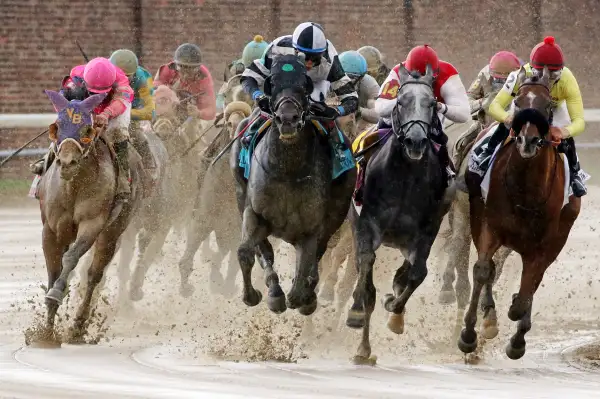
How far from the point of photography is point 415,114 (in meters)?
13.0

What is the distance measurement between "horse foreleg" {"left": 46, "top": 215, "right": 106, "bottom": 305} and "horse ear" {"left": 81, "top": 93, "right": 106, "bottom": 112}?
96 centimetres

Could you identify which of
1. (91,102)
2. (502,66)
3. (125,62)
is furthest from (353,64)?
(91,102)

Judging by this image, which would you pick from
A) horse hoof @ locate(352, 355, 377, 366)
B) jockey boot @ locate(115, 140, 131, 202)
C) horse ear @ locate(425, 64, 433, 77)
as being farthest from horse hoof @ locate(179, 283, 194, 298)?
horse ear @ locate(425, 64, 433, 77)

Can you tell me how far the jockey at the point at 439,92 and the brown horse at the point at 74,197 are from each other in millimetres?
2357

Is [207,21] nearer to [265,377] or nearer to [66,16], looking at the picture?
[66,16]

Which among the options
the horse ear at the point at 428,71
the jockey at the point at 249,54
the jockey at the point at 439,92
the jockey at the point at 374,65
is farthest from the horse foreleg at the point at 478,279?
the jockey at the point at 249,54

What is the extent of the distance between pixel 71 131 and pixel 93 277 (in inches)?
61.9

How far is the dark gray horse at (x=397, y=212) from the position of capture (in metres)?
13.5

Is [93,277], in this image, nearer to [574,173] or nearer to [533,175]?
[533,175]

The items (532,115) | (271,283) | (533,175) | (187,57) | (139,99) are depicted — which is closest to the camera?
(532,115)

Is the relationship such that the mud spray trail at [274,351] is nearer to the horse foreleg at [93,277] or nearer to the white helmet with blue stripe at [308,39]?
the horse foreleg at [93,277]

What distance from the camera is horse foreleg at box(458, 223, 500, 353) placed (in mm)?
13422

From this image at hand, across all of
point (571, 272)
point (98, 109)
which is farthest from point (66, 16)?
point (98, 109)

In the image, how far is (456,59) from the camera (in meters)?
29.7
